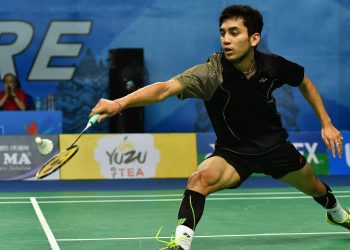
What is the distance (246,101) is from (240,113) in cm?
8

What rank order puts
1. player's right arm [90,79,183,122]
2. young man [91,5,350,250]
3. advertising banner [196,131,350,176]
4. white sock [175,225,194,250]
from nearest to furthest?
player's right arm [90,79,183,122]
white sock [175,225,194,250]
young man [91,5,350,250]
advertising banner [196,131,350,176]

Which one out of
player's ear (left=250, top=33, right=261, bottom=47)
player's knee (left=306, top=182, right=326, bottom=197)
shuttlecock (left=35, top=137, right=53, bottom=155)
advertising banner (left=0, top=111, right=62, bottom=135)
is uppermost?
player's ear (left=250, top=33, right=261, bottom=47)

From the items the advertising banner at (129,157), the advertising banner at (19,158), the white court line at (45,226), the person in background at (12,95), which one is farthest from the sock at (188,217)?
the person in background at (12,95)

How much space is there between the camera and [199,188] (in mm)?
4844

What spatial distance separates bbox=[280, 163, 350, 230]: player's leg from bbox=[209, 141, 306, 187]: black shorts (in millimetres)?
59

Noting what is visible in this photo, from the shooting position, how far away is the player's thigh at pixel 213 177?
4855 mm

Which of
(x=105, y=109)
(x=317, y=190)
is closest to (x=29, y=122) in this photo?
(x=317, y=190)

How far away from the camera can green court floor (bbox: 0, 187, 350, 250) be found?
18.6 ft

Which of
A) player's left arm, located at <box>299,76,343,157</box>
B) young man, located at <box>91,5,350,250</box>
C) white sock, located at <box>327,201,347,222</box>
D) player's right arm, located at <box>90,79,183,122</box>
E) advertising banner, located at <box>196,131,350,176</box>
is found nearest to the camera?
player's right arm, located at <box>90,79,183,122</box>

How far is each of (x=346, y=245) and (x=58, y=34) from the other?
8.45 metres

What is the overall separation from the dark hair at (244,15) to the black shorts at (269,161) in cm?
78

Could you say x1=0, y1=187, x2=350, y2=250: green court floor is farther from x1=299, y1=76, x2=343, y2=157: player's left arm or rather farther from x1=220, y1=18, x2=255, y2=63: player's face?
x1=220, y1=18, x2=255, y2=63: player's face

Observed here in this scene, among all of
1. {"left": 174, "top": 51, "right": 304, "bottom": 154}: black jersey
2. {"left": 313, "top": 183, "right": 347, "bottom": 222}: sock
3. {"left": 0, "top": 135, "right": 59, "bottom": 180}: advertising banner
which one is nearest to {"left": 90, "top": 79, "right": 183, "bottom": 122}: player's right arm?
{"left": 174, "top": 51, "right": 304, "bottom": 154}: black jersey

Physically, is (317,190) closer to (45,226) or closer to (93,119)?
(93,119)
